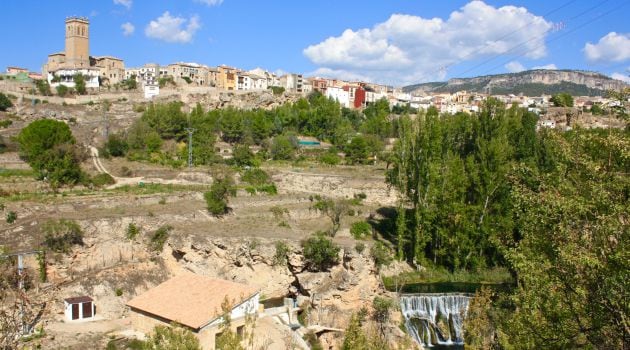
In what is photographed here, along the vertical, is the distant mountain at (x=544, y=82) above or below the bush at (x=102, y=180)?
above

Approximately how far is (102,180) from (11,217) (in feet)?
30.3

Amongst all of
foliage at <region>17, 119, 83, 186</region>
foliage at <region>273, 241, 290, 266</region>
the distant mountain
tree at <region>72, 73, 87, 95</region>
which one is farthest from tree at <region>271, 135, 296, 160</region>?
the distant mountain

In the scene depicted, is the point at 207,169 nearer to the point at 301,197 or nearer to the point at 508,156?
the point at 301,197

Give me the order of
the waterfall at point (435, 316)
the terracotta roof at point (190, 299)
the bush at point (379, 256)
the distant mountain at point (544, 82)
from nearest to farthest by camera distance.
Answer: the terracotta roof at point (190, 299), the waterfall at point (435, 316), the bush at point (379, 256), the distant mountain at point (544, 82)

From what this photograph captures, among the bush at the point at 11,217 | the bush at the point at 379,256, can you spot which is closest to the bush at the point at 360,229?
the bush at the point at 379,256

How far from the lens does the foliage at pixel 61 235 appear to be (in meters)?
22.3

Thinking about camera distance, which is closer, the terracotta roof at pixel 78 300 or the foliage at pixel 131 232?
the terracotta roof at pixel 78 300

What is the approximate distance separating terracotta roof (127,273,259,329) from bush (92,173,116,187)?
1572 cm

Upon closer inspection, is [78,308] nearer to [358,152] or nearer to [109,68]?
[358,152]

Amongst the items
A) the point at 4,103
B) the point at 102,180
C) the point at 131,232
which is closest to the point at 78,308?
the point at 131,232

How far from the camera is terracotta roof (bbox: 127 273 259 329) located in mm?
17797

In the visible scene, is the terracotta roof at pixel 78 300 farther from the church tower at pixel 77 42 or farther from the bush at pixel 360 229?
the church tower at pixel 77 42

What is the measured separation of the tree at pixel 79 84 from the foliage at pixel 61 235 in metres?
48.0

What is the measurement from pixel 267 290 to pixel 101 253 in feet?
24.8
